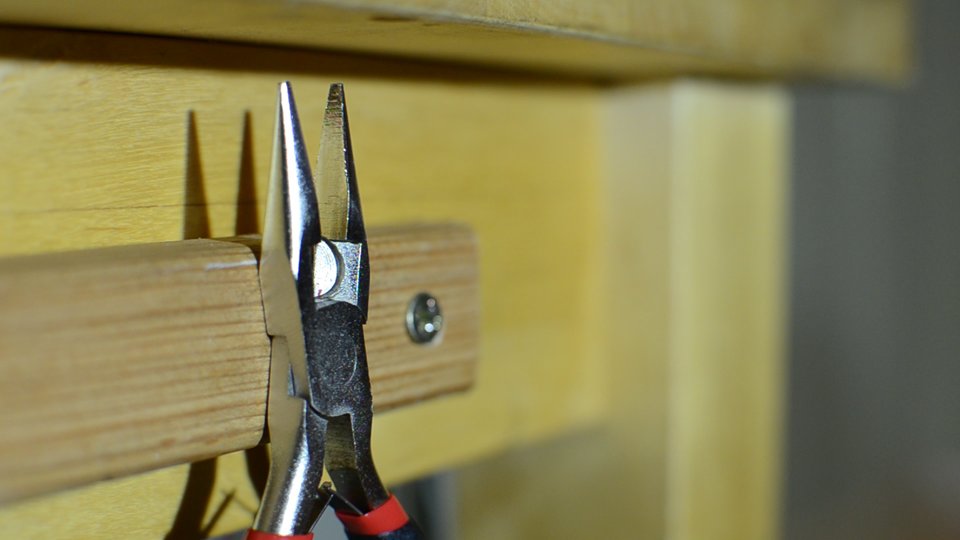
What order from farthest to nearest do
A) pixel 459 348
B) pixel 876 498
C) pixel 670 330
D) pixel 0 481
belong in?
pixel 876 498, pixel 670 330, pixel 459 348, pixel 0 481

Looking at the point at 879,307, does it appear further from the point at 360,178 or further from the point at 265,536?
the point at 265,536

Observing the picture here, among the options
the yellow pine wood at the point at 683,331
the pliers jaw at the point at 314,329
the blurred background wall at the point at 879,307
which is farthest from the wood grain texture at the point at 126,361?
the blurred background wall at the point at 879,307

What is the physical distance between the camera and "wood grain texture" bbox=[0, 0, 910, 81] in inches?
10.5

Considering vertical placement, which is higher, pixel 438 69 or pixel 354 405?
pixel 438 69

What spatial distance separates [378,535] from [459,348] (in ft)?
0.30

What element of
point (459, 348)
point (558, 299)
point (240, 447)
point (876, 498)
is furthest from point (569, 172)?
point (876, 498)

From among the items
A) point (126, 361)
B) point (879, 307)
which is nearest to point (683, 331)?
point (126, 361)

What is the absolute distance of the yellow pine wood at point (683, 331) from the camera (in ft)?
1.72

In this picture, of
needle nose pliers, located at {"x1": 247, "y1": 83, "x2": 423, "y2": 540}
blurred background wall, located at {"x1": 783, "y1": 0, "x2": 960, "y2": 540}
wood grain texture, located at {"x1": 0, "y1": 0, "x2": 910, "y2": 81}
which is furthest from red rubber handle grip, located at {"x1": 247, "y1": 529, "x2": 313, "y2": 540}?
blurred background wall, located at {"x1": 783, "y1": 0, "x2": 960, "y2": 540}

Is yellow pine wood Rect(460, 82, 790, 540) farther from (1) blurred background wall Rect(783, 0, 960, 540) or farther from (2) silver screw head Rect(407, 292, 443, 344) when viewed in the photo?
(1) blurred background wall Rect(783, 0, 960, 540)

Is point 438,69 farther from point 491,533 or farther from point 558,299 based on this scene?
point 491,533

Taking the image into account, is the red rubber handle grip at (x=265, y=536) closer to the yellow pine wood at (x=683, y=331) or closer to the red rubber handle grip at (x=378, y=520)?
the red rubber handle grip at (x=378, y=520)

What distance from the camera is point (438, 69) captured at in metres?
0.44

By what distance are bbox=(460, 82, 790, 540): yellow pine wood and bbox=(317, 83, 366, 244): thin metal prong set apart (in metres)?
0.24
